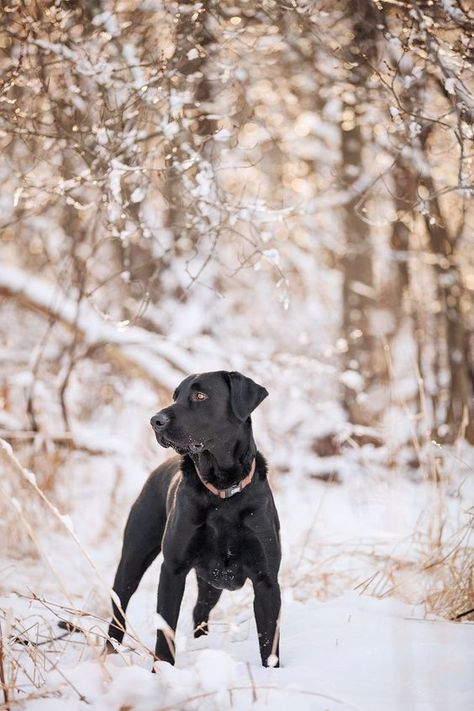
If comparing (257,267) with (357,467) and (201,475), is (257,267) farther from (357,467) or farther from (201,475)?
(357,467)

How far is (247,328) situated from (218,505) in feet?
28.3

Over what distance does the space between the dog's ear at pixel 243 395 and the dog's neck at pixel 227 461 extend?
0.11 metres

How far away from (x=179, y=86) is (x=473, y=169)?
2.07 m

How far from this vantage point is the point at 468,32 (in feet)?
11.5

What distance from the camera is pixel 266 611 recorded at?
292 cm

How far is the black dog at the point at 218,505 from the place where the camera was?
295 cm

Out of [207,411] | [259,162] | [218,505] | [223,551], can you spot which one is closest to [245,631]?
[223,551]

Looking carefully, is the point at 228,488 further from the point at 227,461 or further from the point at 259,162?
the point at 259,162

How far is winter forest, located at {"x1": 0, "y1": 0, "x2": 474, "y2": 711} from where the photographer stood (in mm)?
2930

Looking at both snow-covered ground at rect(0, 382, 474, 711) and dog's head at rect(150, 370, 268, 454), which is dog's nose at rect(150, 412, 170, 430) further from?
snow-covered ground at rect(0, 382, 474, 711)

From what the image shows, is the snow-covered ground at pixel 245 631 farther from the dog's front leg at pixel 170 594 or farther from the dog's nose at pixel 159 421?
the dog's nose at pixel 159 421

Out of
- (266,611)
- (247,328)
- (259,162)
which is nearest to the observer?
(266,611)

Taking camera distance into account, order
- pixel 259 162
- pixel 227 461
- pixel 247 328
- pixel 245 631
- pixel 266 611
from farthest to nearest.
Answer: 1. pixel 247 328
2. pixel 259 162
3. pixel 245 631
4. pixel 227 461
5. pixel 266 611

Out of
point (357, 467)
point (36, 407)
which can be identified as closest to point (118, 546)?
point (36, 407)
